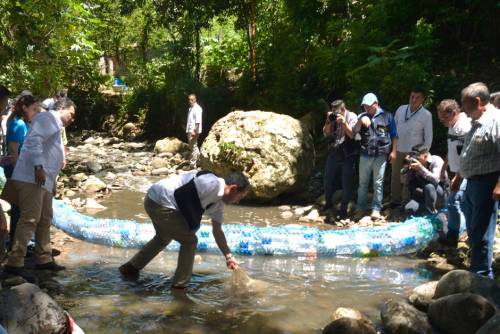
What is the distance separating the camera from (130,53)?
28.4 metres

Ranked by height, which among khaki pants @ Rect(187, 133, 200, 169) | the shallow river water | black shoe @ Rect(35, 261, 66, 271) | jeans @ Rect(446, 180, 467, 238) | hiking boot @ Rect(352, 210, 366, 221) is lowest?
the shallow river water

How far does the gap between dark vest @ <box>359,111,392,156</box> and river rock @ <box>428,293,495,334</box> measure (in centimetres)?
388

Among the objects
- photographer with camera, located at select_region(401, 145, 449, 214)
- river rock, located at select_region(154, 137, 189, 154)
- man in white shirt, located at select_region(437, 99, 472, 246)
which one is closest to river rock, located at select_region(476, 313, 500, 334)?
man in white shirt, located at select_region(437, 99, 472, 246)

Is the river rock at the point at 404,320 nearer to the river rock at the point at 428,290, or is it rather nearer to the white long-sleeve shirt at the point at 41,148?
the river rock at the point at 428,290

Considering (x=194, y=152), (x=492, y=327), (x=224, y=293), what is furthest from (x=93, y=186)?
(x=492, y=327)

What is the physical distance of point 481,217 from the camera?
16.6 ft

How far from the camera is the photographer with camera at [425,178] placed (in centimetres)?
704

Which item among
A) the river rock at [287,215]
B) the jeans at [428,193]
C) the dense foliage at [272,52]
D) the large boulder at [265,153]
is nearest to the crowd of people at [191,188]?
the jeans at [428,193]

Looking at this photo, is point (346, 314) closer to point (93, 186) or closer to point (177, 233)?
point (177, 233)

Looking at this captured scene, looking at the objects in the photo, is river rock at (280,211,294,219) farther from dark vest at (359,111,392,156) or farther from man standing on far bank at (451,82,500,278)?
man standing on far bank at (451,82,500,278)

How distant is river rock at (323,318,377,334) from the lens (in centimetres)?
421

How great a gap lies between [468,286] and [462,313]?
0.50 m

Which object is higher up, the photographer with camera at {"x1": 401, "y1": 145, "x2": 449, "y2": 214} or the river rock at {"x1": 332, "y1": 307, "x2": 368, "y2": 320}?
the photographer with camera at {"x1": 401, "y1": 145, "x2": 449, "y2": 214}

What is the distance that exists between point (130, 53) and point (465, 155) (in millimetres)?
25334
